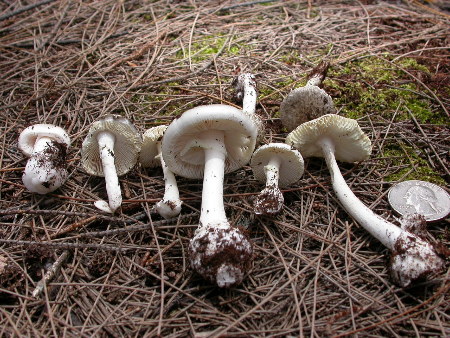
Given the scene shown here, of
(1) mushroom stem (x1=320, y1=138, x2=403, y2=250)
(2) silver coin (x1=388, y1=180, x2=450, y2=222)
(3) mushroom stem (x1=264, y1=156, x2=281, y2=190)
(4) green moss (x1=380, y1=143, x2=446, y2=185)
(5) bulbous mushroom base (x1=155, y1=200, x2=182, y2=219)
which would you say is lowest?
(4) green moss (x1=380, y1=143, x2=446, y2=185)

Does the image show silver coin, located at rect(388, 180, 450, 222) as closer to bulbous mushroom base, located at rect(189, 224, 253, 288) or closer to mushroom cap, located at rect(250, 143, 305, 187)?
mushroom cap, located at rect(250, 143, 305, 187)

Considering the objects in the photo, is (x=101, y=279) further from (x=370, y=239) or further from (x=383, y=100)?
(x=383, y=100)

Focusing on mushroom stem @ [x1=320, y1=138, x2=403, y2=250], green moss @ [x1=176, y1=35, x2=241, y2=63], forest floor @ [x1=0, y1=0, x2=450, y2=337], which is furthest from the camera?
green moss @ [x1=176, y1=35, x2=241, y2=63]

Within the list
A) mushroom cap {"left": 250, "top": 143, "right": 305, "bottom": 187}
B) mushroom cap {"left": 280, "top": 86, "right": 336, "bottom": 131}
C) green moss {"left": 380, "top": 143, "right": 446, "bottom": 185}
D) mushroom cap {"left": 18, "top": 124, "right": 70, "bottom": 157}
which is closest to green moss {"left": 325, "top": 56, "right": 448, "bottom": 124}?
green moss {"left": 380, "top": 143, "right": 446, "bottom": 185}

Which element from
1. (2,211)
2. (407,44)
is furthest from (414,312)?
(407,44)

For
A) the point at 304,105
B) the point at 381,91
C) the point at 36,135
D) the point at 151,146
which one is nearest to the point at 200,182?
the point at 151,146

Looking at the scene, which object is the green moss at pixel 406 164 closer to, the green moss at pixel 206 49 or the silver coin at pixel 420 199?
the silver coin at pixel 420 199

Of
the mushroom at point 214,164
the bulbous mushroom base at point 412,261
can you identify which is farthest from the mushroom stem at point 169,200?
the bulbous mushroom base at point 412,261
